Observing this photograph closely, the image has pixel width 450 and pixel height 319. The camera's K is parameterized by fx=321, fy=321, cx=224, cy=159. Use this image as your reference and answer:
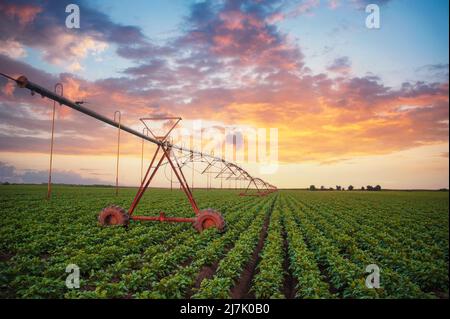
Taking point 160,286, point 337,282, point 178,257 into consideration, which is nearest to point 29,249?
point 178,257

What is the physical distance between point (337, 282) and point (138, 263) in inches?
205

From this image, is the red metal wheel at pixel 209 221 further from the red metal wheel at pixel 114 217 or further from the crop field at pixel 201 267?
the red metal wheel at pixel 114 217

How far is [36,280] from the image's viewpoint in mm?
6777

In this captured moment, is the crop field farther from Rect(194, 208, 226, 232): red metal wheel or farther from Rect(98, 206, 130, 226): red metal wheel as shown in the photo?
Rect(98, 206, 130, 226): red metal wheel

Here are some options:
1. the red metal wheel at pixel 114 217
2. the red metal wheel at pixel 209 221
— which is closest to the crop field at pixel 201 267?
the red metal wheel at pixel 209 221

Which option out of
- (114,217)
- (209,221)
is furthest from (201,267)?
(114,217)

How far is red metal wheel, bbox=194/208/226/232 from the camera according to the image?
12.9 metres

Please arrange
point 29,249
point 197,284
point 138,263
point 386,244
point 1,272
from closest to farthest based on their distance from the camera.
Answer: point 1,272 < point 197,284 < point 138,263 < point 29,249 < point 386,244

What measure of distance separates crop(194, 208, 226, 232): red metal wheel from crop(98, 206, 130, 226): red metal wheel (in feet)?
10.3

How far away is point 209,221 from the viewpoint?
13.1 m

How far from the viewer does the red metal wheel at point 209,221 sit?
42.3 ft
